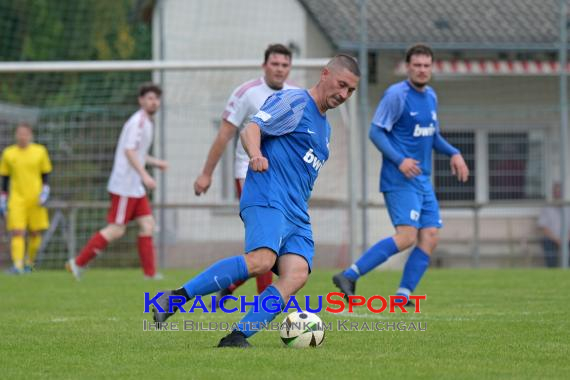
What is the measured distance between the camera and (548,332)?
7.54 m

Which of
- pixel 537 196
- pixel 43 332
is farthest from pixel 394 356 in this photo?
pixel 537 196

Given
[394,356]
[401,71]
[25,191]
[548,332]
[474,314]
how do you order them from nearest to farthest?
1. [394,356]
2. [548,332]
3. [474,314]
4. [25,191]
5. [401,71]

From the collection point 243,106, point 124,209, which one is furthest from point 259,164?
point 124,209

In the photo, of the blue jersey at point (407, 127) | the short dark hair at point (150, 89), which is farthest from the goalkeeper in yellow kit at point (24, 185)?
the blue jersey at point (407, 127)

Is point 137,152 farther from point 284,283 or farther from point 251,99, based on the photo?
point 284,283

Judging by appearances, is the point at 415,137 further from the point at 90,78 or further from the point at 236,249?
the point at 90,78

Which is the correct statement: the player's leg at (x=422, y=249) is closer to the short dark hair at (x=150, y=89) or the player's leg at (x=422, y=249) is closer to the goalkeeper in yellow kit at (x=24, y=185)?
the short dark hair at (x=150, y=89)

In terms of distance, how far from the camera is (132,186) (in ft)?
45.4

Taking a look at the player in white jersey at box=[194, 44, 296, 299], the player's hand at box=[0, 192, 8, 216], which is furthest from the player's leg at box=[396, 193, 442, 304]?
the player's hand at box=[0, 192, 8, 216]

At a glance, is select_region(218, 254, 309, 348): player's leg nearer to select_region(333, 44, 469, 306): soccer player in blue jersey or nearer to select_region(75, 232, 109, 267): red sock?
select_region(333, 44, 469, 306): soccer player in blue jersey

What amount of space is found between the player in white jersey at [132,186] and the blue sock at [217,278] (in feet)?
22.6

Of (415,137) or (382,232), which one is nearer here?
(415,137)

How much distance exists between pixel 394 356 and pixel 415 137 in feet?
13.2

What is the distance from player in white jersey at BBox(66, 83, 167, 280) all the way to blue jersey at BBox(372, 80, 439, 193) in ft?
13.4
